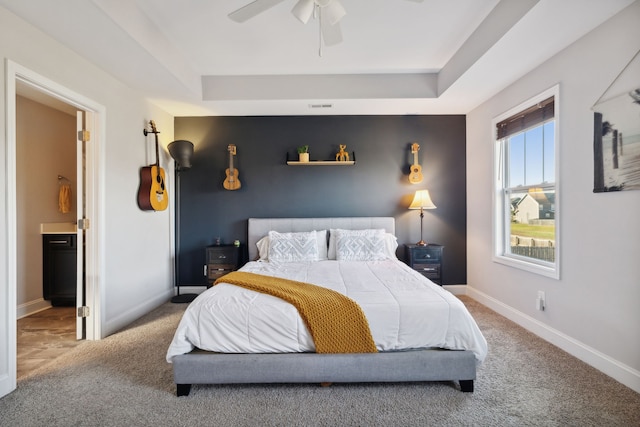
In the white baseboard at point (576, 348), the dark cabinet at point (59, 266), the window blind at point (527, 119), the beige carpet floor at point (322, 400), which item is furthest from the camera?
the dark cabinet at point (59, 266)

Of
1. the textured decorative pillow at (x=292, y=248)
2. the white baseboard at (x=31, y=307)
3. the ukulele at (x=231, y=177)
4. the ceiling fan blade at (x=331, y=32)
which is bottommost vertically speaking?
the white baseboard at (x=31, y=307)

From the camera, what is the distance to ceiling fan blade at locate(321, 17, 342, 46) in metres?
2.08

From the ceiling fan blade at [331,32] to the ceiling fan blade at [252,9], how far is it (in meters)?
0.37

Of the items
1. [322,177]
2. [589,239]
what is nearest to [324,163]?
[322,177]

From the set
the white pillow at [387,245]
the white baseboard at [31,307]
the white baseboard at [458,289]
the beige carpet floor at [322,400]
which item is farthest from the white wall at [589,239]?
the white baseboard at [31,307]

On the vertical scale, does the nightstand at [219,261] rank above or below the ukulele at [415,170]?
below

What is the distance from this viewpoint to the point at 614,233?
6.78ft

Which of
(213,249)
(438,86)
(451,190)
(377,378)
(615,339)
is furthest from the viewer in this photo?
(451,190)

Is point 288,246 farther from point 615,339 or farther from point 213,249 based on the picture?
point 615,339

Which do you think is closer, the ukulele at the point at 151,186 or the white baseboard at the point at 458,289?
the ukulele at the point at 151,186

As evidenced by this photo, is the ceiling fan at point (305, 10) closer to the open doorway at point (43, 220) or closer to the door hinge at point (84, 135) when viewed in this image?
the door hinge at point (84, 135)

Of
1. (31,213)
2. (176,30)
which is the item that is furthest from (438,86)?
(31,213)

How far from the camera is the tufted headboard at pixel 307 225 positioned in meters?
4.02

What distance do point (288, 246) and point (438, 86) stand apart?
8.57 ft
